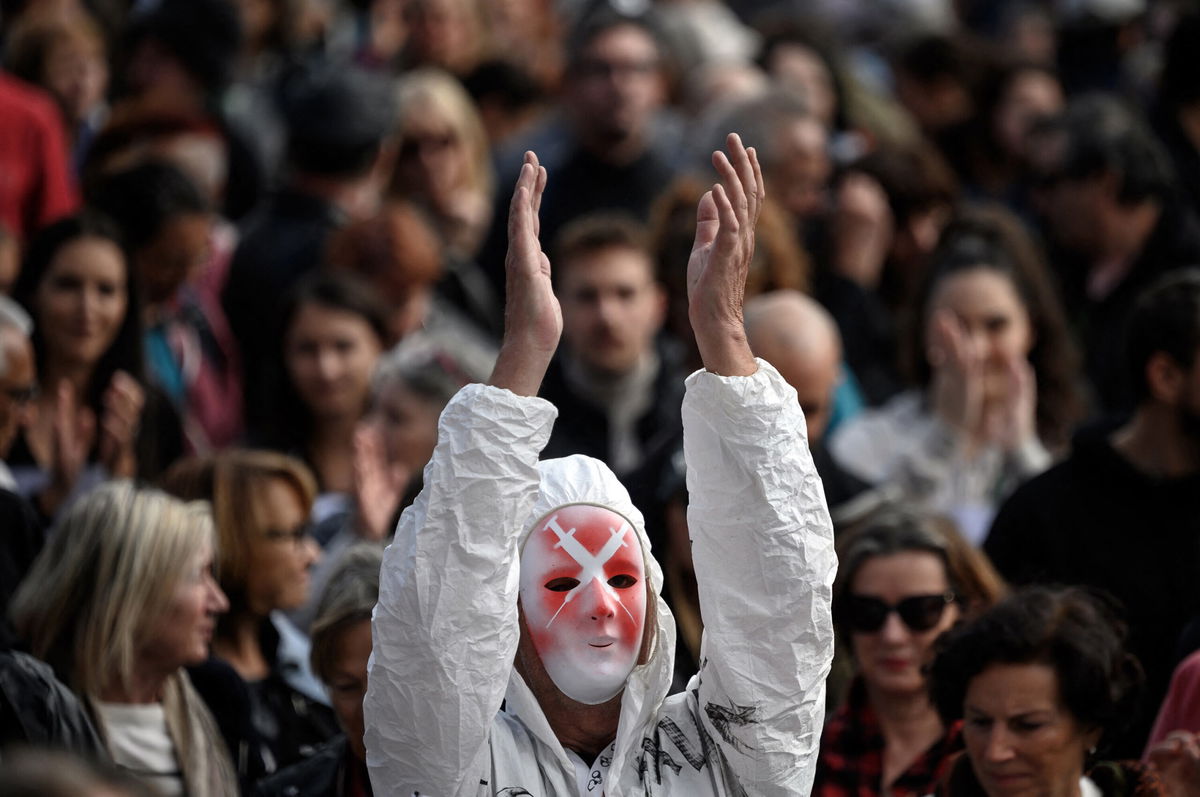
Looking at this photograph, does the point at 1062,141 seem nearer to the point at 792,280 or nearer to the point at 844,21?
the point at 792,280

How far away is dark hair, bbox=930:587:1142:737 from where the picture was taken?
180 inches

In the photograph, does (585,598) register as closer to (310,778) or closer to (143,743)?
(310,778)

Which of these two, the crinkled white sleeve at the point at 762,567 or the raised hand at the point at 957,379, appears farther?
the raised hand at the point at 957,379

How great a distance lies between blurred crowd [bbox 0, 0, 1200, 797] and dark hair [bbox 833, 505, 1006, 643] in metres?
0.02

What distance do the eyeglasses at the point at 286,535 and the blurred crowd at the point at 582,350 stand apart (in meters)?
0.06

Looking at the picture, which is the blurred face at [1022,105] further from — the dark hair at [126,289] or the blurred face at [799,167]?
the dark hair at [126,289]

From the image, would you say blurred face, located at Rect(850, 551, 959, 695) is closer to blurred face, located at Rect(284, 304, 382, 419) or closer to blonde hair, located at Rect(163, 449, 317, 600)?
blonde hair, located at Rect(163, 449, 317, 600)

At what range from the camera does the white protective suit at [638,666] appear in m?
3.55

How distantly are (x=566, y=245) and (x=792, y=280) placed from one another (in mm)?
869

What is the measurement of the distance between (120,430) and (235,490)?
2.63 ft

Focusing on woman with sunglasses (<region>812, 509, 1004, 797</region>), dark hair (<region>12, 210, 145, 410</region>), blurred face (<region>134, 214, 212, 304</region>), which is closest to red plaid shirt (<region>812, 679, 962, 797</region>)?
woman with sunglasses (<region>812, 509, 1004, 797</region>)

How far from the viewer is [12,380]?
19.6 ft

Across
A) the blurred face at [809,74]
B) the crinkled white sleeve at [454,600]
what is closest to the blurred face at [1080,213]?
the blurred face at [809,74]

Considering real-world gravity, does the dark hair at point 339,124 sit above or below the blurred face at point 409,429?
above
